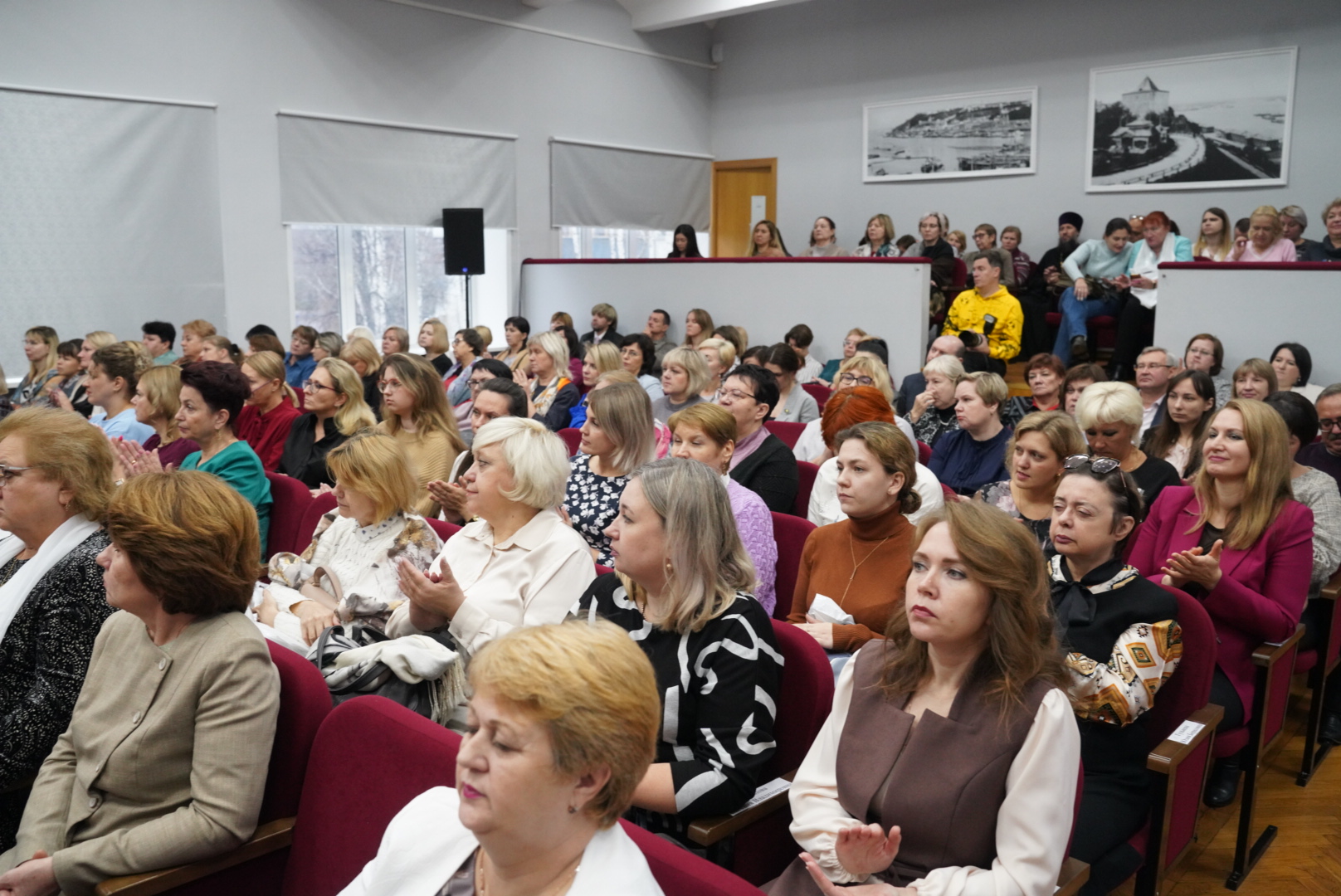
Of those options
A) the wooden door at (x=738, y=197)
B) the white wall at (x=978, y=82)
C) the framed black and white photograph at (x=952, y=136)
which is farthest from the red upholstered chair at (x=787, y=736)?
the wooden door at (x=738, y=197)

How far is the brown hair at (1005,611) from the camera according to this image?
1.71 meters

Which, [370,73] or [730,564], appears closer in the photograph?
[730,564]

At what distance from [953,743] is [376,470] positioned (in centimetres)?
172

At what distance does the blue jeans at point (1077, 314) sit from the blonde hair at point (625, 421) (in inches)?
259

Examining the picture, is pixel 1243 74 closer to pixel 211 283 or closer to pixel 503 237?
pixel 503 237

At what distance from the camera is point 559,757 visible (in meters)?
1.24

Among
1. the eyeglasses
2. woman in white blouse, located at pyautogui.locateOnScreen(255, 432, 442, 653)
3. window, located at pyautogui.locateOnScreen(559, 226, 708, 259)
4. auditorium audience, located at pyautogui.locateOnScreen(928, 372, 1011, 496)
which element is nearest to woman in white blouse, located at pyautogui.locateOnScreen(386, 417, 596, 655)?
woman in white blouse, located at pyautogui.locateOnScreen(255, 432, 442, 653)

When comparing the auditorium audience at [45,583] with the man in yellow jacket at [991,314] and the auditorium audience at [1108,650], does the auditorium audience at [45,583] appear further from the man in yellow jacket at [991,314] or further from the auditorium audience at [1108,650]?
the man in yellow jacket at [991,314]

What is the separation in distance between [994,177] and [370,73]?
6.64 metres

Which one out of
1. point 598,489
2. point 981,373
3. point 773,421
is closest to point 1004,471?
point 981,373

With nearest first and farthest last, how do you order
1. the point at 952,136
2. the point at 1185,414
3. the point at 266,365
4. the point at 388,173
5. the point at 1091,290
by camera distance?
the point at 1185,414 < the point at 266,365 < the point at 1091,290 < the point at 388,173 < the point at 952,136

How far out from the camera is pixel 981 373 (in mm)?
4551

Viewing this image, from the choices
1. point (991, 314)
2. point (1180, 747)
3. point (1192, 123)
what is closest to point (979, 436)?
point (1180, 747)

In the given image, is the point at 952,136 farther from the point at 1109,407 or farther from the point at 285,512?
the point at 285,512
